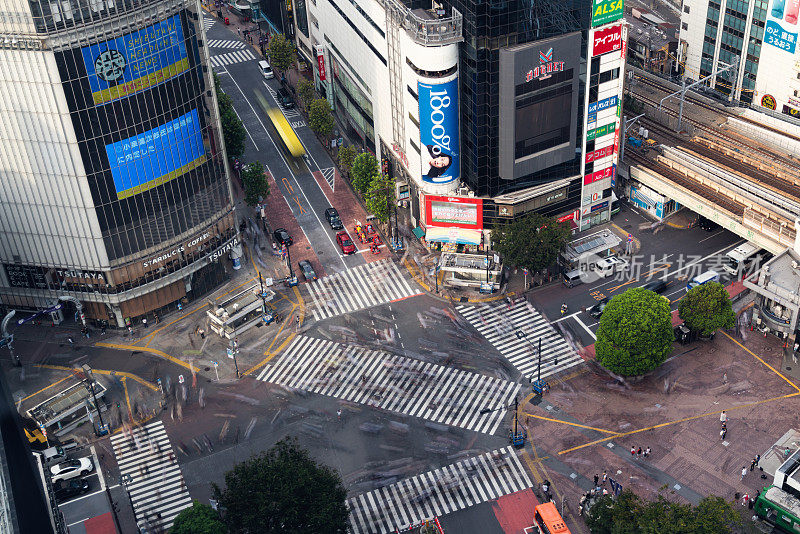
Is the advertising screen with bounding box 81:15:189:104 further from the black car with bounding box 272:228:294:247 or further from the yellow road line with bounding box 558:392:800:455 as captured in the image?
the yellow road line with bounding box 558:392:800:455

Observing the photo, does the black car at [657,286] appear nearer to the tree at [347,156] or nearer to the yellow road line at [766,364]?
the yellow road line at [766,364]

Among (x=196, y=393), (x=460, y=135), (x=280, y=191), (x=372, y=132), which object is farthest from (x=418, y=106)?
(x=196, y=393)

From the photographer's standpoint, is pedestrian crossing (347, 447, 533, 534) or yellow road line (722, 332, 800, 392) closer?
pedestrian crossing (347, 447, 533, 534)

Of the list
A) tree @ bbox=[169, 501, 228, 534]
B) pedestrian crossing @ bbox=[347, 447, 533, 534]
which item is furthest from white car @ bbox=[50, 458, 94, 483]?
pedestrian crossing @ bbox=[347, 447, 533, 534]

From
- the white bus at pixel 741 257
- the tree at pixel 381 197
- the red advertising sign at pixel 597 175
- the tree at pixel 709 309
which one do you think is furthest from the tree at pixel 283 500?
the white bus at pixel 741 257

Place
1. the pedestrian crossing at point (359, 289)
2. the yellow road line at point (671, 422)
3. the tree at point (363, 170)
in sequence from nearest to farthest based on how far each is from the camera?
the yellow road line at point (671, 422) < the pedestrian crossing at point (359, 289) < the tree at point (363, 170)

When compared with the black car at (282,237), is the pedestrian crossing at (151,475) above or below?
below
